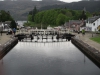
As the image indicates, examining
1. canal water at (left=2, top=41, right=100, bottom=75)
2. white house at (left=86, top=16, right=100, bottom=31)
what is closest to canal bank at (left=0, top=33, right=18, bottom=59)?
canal water at (left=2, top=41, right=100, bottom=75)

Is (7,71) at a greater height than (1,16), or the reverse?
(1,16)

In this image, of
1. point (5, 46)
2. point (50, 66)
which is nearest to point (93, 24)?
point (5, 46)

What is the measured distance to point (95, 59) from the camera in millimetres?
30031

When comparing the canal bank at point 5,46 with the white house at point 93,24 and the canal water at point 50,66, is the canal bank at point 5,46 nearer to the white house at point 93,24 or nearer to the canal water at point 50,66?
the canal water at point 50,66

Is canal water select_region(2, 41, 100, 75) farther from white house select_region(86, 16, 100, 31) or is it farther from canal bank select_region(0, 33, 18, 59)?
white house select_region(86, 16, 100, 31)

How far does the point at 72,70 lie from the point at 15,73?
21.7ft

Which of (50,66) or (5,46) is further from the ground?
(5,46)

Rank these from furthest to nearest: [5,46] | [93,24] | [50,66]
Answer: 1. [93,24]
2. [5,46]
3. [50,66]

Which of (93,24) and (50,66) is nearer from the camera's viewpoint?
(50,66)

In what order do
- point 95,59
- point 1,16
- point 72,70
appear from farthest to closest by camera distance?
point 1,16 → point 95,59 → point 72,70

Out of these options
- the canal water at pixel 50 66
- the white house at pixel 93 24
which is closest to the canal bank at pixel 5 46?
the canal water at pixel 50 66

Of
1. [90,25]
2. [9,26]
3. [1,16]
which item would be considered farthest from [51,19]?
[90,25]

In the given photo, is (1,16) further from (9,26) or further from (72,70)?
(72,70)

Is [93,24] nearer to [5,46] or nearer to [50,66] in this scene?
[5,46]
